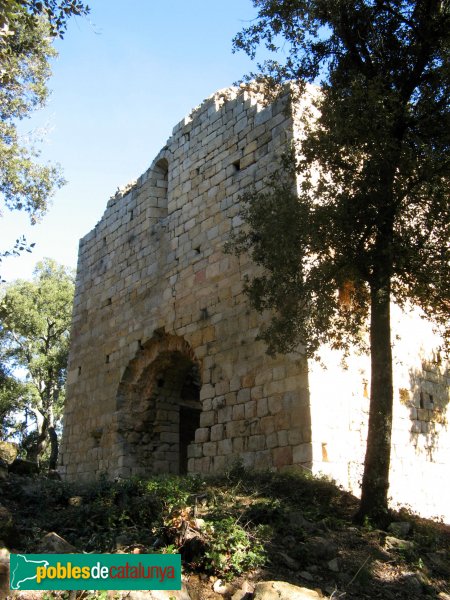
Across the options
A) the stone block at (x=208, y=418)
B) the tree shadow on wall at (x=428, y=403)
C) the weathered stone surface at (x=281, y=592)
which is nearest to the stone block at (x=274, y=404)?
the stone block at (x=208, y=418)

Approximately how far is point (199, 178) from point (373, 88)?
505cm

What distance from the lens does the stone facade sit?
27.2 feet

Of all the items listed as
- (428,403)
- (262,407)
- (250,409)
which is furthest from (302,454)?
(428,403)

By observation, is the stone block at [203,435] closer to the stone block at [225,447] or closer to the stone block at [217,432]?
the stone block at [217,432]

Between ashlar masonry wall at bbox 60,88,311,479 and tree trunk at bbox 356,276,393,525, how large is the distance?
1.40 metres

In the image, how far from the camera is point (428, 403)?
32.4 ft

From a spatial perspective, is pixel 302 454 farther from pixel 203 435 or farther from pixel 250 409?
pixel 203 435

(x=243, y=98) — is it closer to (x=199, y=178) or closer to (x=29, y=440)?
A: (x=199, y=178)

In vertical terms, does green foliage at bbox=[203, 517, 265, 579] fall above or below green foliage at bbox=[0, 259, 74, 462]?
below

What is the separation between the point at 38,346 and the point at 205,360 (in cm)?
1731

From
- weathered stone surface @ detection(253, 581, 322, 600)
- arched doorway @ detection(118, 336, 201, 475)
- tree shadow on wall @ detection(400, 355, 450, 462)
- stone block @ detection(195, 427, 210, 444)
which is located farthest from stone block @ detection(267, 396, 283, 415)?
weathered stone surface @ detection(253, 581, 322, 600)

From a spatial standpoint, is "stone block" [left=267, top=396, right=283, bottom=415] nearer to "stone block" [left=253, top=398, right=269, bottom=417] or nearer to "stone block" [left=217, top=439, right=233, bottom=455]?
"stone block" [left=253, top=398, right=269, bottom=417]

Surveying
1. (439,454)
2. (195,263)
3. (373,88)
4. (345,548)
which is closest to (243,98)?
(195,263)

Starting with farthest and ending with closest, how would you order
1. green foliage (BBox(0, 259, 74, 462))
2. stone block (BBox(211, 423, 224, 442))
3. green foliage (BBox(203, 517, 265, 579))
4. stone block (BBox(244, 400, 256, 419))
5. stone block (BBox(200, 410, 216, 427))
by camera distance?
green foliage (BBox(0, 259, 74, 462)) → stone block (BBox(200, 410, 216, 427)) → stone block (BBox(211, 423, 224, 442)) → stone block (BBox(244, 400, 256, 419)) → green foliage (BBox(203, 517, 265, 579))
